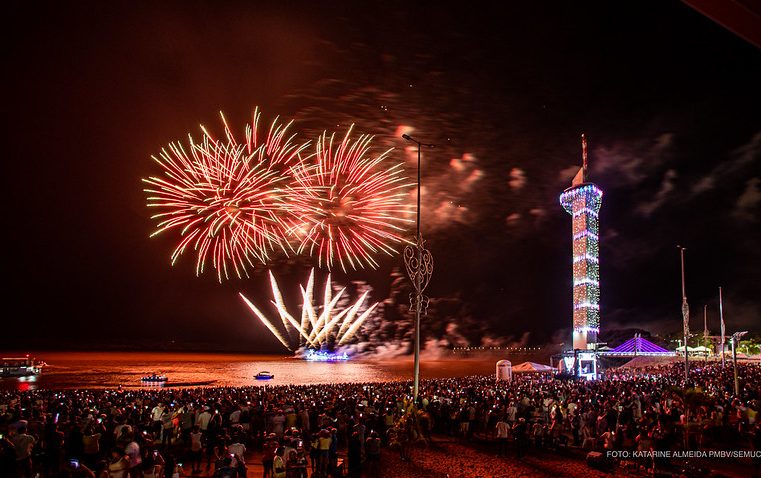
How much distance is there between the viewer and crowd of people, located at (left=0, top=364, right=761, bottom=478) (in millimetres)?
9484

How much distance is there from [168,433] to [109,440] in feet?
7.72

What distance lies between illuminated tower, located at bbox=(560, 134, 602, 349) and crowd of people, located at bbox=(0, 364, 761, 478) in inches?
2749

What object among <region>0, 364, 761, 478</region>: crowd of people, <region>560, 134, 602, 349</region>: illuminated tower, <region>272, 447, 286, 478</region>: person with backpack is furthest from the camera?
<region>560, 134, 602, 349</region>: illuminated tower

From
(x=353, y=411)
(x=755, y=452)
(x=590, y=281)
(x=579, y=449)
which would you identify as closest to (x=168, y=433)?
(x=353, y=411)

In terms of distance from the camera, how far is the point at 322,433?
10.9 metres

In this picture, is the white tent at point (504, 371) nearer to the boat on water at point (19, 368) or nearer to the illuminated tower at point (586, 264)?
the boat on water at point (19, 368)

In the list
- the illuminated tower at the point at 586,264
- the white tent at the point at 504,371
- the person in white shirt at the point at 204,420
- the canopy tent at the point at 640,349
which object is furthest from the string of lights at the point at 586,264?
the person in white shirt at the point at 204,420

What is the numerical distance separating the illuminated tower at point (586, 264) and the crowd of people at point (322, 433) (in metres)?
69.8

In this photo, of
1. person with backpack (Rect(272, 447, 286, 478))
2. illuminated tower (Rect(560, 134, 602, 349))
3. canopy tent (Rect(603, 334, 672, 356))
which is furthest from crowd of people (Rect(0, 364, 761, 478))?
canopy tent (Rect(603, 334, 672, 356))

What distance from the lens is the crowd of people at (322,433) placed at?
9.48 meters

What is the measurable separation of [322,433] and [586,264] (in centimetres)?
8418

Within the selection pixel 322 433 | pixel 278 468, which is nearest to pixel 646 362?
pixel 322 433

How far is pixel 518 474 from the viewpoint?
1210cm

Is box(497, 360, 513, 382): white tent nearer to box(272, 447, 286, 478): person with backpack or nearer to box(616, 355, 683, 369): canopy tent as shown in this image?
box(272, 447, 286, 478): person with backpack
